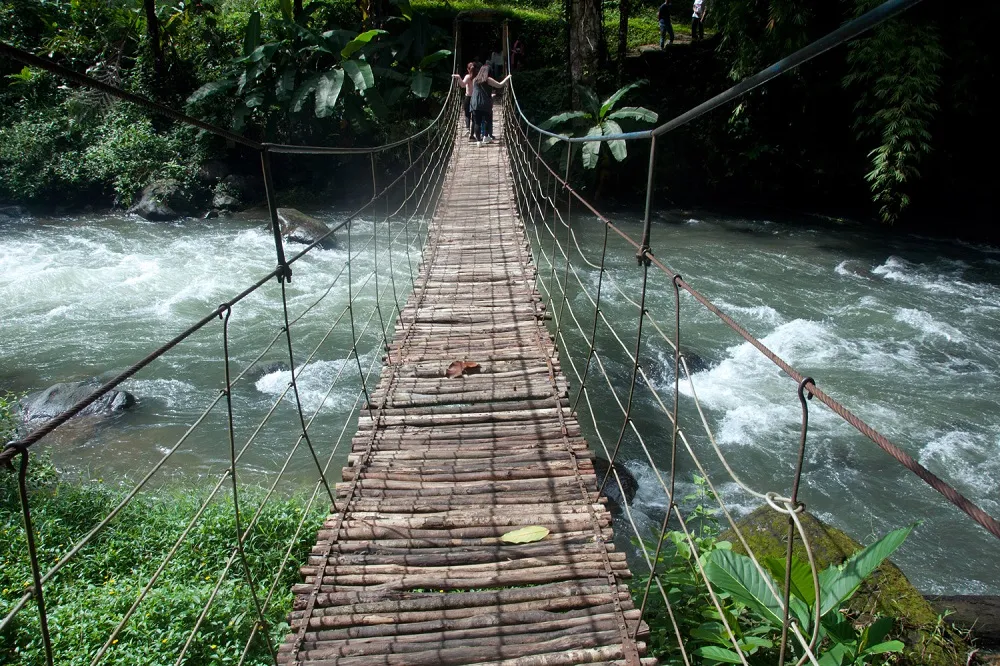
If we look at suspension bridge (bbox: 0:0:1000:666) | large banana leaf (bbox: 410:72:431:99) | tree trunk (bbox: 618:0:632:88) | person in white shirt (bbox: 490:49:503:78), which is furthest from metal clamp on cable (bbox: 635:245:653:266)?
person in white shirt (bbox: 490:49:503:78)

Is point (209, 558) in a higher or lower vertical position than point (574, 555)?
lower

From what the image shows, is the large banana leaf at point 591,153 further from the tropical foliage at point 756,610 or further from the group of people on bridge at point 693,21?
the tropical foliage at point 756,610

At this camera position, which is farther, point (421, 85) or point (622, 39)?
point (622, 39)

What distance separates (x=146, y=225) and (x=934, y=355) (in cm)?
810

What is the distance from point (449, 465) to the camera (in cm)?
196

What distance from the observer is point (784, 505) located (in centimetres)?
83

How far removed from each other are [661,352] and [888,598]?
9.07ft

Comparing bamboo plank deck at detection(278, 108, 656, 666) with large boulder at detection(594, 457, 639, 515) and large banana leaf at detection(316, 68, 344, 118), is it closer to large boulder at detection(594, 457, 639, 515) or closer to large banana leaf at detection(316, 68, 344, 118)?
large boulder at detection(594, 457, 639, 515)

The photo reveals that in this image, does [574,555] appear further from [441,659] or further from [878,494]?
[878,494]

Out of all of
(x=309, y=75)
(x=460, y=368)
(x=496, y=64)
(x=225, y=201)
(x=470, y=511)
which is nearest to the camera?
(x=470, y=511)

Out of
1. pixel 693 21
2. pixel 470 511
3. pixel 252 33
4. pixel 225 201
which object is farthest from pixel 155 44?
pixel 470 511

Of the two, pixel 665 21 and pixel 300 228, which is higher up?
pixel 665 21

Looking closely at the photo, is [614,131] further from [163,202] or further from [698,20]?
[163,202]

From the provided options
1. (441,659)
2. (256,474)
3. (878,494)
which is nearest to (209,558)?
(256,474)
